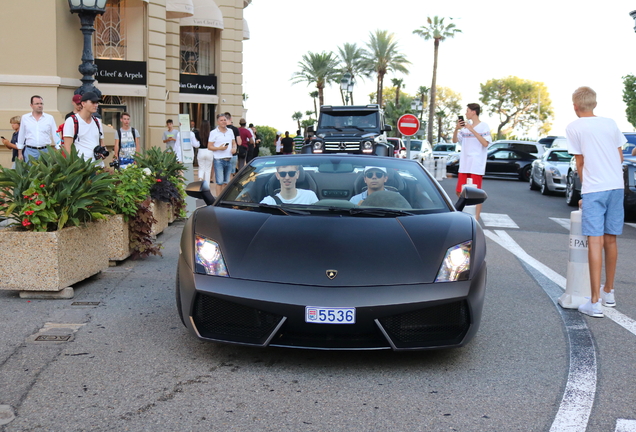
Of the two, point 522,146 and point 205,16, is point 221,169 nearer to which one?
point 205,16

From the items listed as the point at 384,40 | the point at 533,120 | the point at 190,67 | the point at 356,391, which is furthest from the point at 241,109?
the point at 533,120

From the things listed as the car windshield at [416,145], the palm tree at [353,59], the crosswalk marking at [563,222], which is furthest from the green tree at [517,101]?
the crosswalk marking at [563,222]

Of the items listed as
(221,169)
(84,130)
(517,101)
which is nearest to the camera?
(84,130)

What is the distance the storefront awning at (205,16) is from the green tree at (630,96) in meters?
43.6

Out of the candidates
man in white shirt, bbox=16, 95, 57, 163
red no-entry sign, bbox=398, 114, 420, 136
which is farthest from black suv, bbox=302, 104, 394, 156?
man in white shirt, bbox=16, 95, 57, 163

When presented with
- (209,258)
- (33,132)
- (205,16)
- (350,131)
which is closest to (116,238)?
(209,258)

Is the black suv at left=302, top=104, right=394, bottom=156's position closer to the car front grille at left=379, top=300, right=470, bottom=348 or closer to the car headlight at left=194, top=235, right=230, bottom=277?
the car headlight at left=194, top=235, right=230, bottom=277

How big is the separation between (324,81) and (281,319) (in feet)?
247

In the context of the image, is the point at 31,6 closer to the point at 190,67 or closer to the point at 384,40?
the point at 190,67

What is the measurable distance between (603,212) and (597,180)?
273mm

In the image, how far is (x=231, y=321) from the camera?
4441 mm

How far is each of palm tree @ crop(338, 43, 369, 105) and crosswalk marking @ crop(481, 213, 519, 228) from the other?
198 feet

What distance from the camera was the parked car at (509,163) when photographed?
2992cm

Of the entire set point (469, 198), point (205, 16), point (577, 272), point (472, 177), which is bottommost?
point (577, 272)
